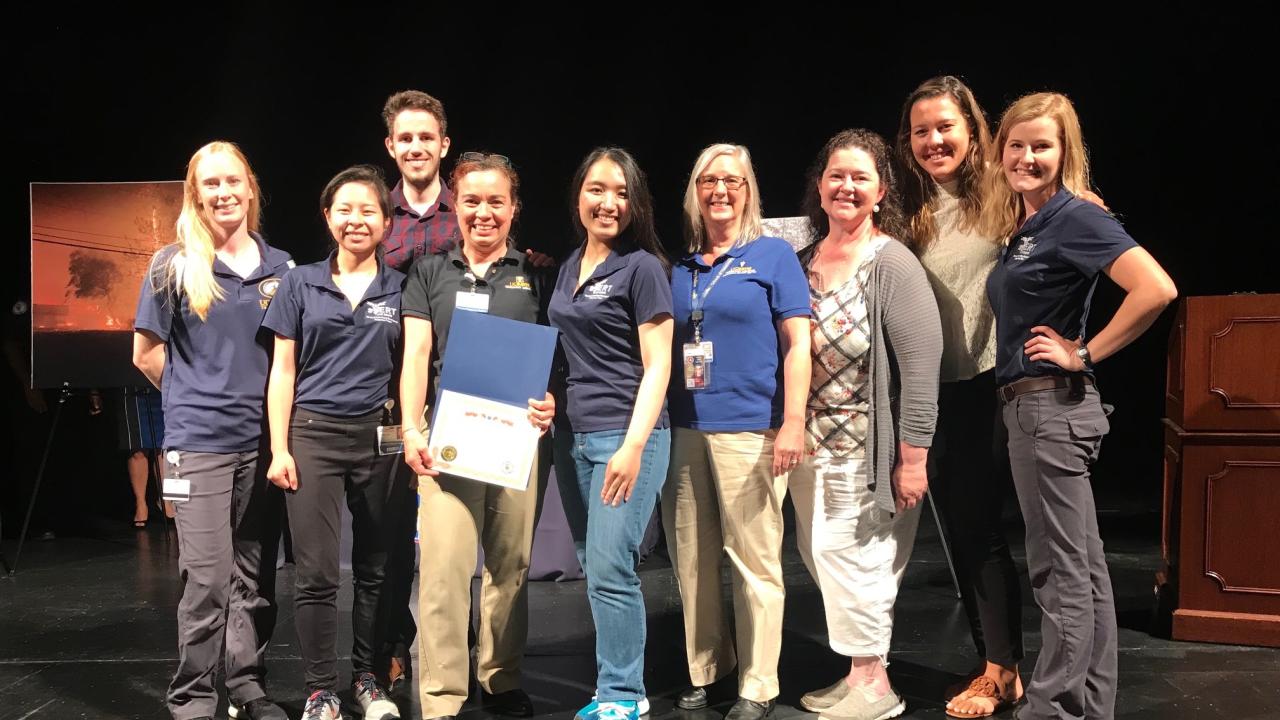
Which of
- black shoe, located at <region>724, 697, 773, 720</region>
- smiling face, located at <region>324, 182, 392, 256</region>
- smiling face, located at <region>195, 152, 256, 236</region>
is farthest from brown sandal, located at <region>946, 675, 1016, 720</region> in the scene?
smiling face, located at <region>195, 152, 256, 236</region>

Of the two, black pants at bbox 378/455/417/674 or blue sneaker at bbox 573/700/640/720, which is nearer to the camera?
blue sneaker at bbox 573/700/640/720

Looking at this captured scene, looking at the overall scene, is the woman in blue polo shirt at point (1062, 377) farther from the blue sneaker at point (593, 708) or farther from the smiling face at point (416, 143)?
the smiling face at point (416, 143)

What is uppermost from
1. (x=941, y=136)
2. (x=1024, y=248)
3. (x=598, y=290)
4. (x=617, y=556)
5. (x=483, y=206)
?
(x=941, y=136)

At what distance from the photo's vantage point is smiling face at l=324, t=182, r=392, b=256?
2.77 metres

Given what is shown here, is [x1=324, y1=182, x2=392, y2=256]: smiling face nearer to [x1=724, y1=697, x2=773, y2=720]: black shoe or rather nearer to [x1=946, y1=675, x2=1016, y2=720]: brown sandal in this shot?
[x1=724, y1=697, x2=773, y2=720]: black shoe

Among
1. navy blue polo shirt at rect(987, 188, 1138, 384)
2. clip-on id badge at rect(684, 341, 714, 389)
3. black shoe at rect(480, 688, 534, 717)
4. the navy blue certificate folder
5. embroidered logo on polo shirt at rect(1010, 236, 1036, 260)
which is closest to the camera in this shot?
navy blue polo shirt at rect(987, 188, 1138, 384)

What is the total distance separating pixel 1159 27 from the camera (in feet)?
18.4

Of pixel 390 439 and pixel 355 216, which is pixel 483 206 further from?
pixel 390 439

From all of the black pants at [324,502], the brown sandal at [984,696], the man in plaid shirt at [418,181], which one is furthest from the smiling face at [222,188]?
the brown sandal at [984,696]

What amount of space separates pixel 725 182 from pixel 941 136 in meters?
0.69

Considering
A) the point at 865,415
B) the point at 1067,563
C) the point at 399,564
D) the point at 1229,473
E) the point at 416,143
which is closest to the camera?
the point at 1067,563

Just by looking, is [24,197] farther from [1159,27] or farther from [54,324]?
[1159,27]

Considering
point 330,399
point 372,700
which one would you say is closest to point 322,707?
point 372,700

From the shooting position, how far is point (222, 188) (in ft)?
9.21
